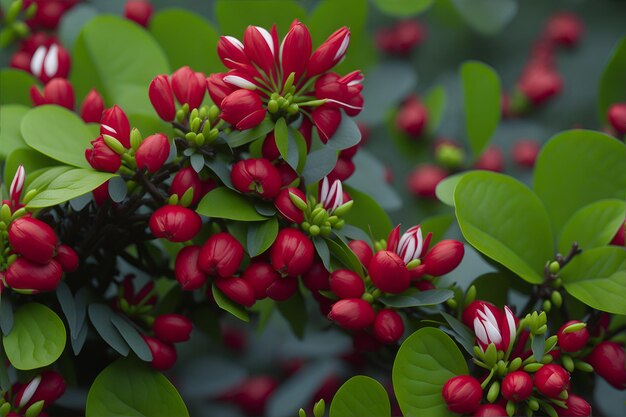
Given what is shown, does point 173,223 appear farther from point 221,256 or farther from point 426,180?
point 426,180

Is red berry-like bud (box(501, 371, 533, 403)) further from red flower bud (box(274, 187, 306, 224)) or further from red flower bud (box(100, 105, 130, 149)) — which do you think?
red flower bud (box(100, 105, 130, 149))

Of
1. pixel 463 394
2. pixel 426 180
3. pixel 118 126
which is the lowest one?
pixel 426 180

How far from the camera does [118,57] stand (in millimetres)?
635

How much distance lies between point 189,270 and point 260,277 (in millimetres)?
48

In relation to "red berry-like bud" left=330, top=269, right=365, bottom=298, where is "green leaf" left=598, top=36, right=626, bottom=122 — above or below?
above

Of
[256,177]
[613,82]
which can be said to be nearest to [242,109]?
[256,177]

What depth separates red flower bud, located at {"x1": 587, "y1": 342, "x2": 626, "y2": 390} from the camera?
51 cm

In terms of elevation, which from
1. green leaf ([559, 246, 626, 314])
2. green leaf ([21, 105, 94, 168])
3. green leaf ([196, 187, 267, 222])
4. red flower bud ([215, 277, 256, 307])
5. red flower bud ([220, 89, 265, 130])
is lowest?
red flower bud ([215, 277, 256, 307])

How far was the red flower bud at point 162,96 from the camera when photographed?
50 centimetres

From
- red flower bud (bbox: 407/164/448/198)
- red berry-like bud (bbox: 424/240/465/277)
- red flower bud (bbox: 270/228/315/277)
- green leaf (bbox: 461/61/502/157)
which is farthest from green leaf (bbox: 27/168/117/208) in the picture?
red flower bud (bbox: 407/164/448/198)

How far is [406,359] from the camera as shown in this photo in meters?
0.48

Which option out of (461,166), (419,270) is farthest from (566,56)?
(419,270)

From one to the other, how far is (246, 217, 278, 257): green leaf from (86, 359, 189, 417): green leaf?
0.11 meters

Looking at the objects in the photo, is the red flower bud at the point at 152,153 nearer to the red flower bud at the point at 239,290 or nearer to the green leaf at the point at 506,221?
the red flower bud at the point at 239,290
